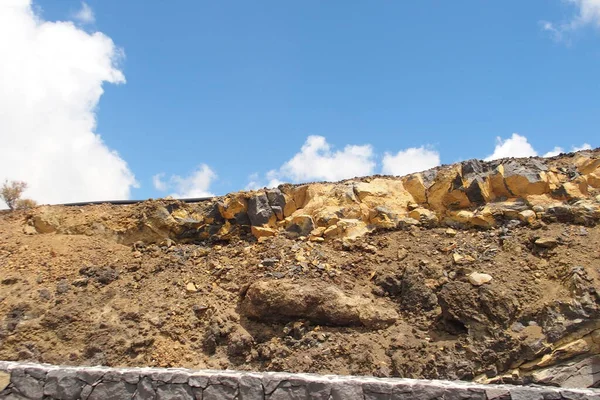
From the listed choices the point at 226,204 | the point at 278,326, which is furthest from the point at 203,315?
the point at 226,204

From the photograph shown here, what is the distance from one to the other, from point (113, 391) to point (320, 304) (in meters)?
→ 4.00

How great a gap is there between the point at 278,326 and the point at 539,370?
4.09m

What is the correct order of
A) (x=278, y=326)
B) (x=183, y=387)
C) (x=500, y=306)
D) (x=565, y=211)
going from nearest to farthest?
(x=183, y=387)
(x=500, y=306)
(x=278, y=326)
(x=565, y=211)

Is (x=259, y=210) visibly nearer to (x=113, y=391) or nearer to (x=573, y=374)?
(x=113, y=391)

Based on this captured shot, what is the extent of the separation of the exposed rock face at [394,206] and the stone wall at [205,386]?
577cm

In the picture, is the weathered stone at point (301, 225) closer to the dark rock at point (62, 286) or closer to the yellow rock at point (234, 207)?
the yellow rock at point (234, 207)

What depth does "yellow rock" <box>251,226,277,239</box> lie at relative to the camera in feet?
34.4

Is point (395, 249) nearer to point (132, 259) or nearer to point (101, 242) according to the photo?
point (132, 259)

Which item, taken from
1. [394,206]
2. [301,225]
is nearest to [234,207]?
[301,225]

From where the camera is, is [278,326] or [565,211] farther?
[565,211]

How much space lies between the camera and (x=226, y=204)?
11.5 meters

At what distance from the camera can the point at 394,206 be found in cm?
1036

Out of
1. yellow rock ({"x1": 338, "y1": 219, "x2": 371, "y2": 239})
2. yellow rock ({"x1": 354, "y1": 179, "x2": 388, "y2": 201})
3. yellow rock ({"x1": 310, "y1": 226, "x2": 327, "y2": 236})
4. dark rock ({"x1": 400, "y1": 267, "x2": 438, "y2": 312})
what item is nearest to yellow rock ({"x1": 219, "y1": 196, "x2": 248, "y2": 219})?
yellow rock ({"x1": 310, "y1": 226, "x2": 327, "y2": 236})

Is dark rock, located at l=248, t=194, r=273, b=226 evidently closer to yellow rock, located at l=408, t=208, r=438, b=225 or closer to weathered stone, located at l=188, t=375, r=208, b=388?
yellow rock, located at l=408, t=208, r=438, b=225
